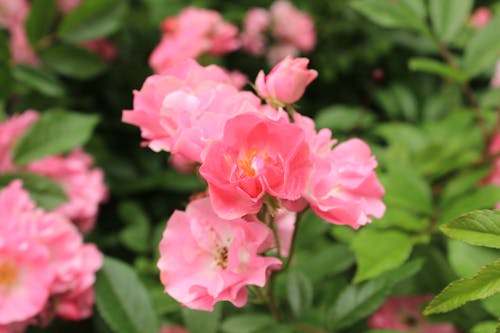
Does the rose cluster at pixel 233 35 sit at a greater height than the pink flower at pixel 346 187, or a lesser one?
lesser

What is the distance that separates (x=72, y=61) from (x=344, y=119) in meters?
0.62

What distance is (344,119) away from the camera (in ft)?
4.74

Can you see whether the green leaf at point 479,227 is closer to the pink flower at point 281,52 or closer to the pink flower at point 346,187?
the pink flower at point 346,187

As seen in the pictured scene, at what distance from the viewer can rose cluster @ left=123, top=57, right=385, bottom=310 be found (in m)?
0.63

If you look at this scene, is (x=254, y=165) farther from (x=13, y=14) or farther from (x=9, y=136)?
(x=13, y=14)

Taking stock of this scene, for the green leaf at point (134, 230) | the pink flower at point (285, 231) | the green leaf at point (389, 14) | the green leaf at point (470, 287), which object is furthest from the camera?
the green leaf at point (134, 230)

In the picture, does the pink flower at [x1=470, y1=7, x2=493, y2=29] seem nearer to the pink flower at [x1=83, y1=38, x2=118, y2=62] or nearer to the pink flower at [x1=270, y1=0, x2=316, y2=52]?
the pink flower at [x1=270, y1=0, x2=316, y2=52]

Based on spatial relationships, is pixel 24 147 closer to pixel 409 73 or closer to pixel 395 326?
pixel 395 326

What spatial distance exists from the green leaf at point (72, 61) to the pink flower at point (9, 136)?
174mm

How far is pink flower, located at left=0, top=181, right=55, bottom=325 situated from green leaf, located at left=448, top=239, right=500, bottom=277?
0.57m

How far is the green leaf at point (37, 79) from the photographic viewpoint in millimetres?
1251

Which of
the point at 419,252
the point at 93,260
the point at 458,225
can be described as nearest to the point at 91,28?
the point at 93,260

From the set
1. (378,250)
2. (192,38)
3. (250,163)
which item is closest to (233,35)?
(192,38)

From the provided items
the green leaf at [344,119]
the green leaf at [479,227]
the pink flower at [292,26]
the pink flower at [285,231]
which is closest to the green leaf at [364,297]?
the pink flower at [285,231]
